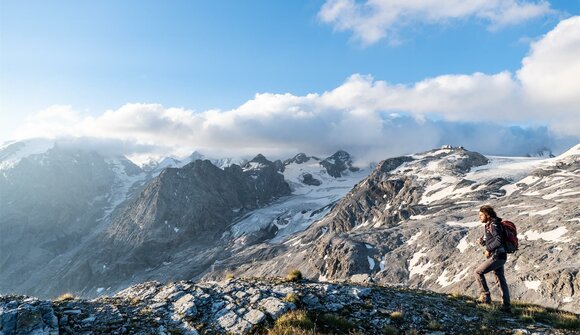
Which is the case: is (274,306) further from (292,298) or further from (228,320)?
(228,320)

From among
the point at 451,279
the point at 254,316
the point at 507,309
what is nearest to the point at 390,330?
the point at 254,316

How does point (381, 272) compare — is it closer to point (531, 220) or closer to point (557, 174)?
point (531, 220)

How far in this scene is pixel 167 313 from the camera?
14.1m

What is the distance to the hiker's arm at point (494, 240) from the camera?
16.2 m

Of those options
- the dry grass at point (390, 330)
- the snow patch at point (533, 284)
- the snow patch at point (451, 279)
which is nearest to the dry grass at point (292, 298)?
the dry grass at point (390, 330)

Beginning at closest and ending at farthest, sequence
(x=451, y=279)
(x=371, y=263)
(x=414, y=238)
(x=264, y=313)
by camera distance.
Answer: (x=264, y=313)
(x=451, y=279)
(x=371, y=263)
(x=414, y=238)

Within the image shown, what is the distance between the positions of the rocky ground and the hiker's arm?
224 cm

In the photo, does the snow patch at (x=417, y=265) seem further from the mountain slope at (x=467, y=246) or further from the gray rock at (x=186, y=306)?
the gray rock at (x=186, y=306)

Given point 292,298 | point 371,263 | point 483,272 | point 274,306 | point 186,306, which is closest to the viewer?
point 274,306

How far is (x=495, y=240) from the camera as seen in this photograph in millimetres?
16234

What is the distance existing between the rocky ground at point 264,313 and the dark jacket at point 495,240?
80.6 inches

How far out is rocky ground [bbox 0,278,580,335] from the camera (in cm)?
1259

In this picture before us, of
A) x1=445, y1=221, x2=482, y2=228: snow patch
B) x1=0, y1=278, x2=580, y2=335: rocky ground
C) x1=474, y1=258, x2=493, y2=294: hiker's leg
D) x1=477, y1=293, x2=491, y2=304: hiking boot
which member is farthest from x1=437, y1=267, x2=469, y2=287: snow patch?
x1=0, y1=278, x2=580, y2=335: rocky ground

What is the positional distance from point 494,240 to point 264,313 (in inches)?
367
